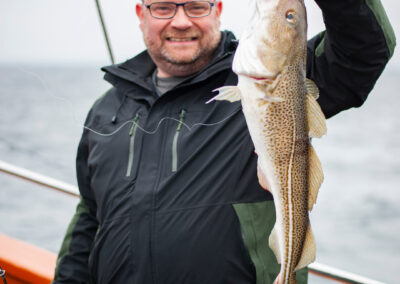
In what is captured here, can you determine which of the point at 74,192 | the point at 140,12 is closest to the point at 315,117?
the point at 140,12

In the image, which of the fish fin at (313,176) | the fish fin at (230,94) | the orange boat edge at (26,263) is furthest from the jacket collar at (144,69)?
the orange boat edge at (26,263)

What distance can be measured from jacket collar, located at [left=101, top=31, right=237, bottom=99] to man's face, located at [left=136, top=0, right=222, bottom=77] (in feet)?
0.24

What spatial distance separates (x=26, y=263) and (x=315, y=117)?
2.28m

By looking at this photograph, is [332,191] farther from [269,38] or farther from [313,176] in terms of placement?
[269,38]

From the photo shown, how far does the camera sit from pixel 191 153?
200 cm

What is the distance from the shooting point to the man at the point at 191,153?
1.70 meters

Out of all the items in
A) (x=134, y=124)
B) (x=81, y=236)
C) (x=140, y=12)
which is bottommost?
(x=81, y=236)

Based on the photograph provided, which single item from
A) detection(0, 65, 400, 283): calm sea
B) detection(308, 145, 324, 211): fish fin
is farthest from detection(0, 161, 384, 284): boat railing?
detection(308, 145, 324, 211): fish fin

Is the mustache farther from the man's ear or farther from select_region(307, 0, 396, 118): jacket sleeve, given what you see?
select_region(307, 0, 396, 118): jacket sleeve

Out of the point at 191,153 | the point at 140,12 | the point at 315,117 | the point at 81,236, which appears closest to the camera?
the point at 315,117

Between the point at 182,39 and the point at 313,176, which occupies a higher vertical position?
the point at 182,39

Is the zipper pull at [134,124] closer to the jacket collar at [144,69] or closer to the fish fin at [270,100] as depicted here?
the jacket collar at [144,69]

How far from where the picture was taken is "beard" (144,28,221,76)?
2.28 meters

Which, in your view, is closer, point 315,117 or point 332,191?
point 315,117
